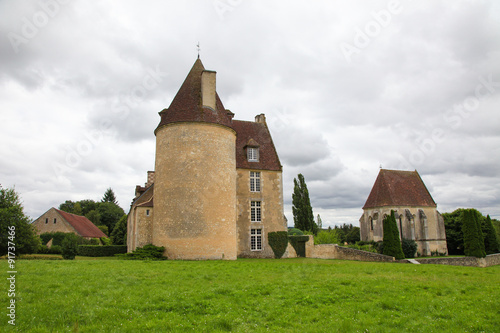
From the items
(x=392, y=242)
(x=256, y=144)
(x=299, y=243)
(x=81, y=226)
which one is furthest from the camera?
(x=81, y=226)

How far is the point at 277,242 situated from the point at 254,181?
5351 millimetres

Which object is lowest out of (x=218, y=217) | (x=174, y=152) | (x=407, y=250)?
(x=407, y=250)

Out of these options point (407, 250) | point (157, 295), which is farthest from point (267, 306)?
point (407, 250)

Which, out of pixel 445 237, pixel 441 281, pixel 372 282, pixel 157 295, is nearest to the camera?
pixel 157 295

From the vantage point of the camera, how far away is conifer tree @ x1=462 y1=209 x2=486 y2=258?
Answer: 1183 inches

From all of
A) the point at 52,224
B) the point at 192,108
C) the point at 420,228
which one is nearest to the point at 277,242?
the point at 192,108

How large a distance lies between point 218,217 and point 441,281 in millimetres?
13458

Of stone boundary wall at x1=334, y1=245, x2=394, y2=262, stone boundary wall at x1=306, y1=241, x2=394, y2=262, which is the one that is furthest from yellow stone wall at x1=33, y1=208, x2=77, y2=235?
stone boundary wall at x1=334, y1=245, x2=394, y2=262

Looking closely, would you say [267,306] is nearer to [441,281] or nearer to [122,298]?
[122,298]

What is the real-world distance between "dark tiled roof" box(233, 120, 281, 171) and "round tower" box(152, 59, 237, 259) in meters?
4.21

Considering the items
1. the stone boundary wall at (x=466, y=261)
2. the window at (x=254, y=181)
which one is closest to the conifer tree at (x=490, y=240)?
the stone boundary wall at (x=466, y=261)

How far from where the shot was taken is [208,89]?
24188 millimetres

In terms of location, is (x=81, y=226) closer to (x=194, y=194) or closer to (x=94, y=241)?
(x=94, y=241)

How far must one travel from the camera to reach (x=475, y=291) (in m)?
11.2
